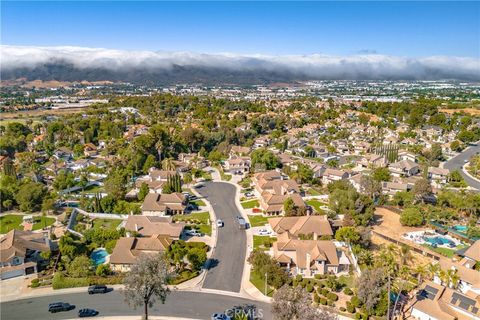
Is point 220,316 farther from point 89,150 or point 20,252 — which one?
point 89,150

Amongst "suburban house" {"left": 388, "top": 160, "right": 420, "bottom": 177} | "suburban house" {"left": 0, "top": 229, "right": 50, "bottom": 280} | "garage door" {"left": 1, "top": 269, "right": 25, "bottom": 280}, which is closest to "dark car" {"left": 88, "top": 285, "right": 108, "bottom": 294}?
"suburban house" {"left": 0, "top": 229, "right": 50, "bottom": 280}

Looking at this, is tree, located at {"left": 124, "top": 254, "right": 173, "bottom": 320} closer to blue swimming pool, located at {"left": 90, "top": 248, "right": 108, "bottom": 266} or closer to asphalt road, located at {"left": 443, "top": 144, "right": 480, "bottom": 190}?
blue swimming pool, located at {"left": 90, "top": 248, "right": 108, "bottom": 266}

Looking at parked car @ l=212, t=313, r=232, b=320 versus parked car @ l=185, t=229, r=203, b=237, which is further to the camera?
parked car @ l=185, t=229, r=203, b=237

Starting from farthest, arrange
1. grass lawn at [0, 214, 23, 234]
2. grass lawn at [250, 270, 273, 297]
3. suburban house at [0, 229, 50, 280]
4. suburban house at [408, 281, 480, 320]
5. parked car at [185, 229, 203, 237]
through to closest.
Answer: grass lawn at [0, 214, 23, 234]
parked car at [185, 229, 203, 237]
suburban house at [0, 229, 50, 280]
grass lawn at [250, 270, 273, 297]
suburban house at [408, 281, 480, 320]

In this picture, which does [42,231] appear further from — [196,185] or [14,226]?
[196,185]

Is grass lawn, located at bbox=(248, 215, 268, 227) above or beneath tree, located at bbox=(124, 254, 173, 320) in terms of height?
beneath

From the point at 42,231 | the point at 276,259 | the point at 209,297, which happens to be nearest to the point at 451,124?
the point at 276,259

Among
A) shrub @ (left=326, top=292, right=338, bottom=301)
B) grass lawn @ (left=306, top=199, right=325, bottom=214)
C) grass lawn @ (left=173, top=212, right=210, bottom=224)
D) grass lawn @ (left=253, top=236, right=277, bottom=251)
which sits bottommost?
grass lawn @ (left=173, top=212, right=210, bottom=224)

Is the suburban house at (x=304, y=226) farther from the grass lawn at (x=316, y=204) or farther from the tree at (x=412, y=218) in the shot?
the tree at (x=412, y=218)
